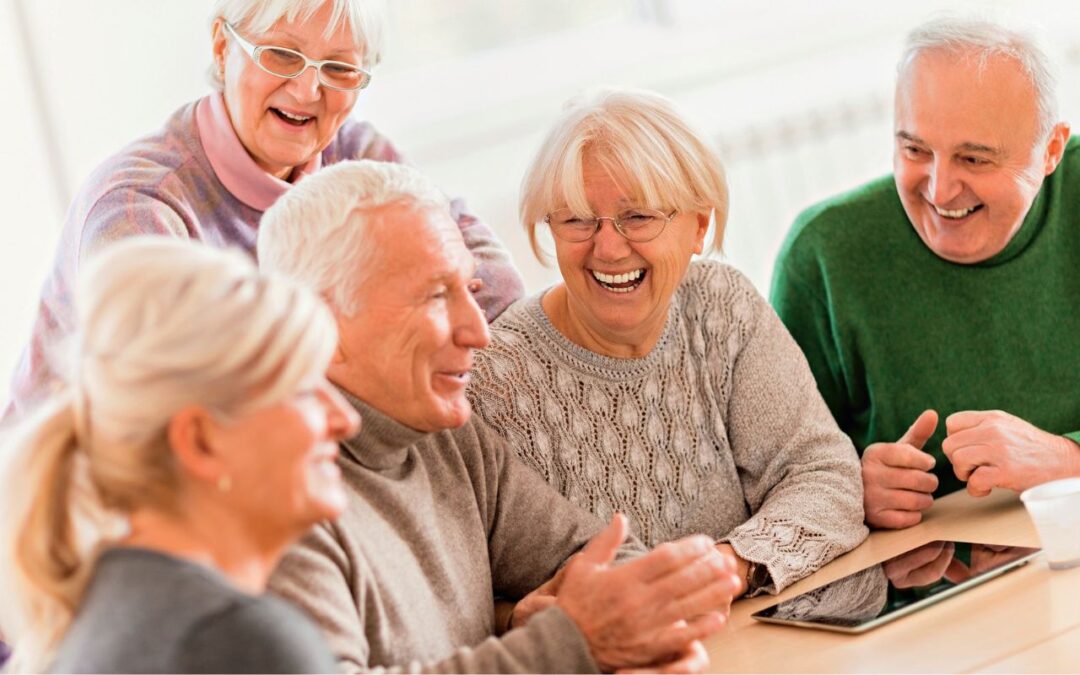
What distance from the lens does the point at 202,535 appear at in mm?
1027

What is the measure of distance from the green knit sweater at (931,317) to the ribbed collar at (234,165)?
0.96 meters

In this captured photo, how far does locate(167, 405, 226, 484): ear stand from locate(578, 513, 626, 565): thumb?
50 centimetres

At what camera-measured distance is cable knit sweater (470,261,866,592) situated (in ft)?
6.15

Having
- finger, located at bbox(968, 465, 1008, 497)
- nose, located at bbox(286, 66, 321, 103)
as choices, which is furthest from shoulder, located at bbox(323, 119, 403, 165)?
finger, located at bbox(968, 465, 1008, 497)

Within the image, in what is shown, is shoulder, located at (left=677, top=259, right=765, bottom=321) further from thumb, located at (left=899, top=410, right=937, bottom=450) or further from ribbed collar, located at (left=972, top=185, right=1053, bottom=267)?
ribbed collar, located at (left=972, top=185, right=1053, bottom=267)

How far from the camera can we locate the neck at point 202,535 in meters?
1.02

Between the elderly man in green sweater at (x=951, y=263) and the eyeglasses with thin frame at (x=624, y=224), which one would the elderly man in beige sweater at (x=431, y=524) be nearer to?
the eyeglasses with thin frame at (x=624, y=224)

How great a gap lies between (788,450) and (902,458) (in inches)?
7.1

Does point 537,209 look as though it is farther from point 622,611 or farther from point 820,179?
point 820,179

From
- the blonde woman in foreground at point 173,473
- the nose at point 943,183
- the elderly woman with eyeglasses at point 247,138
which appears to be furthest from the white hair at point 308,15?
the blonde woman in foreground at point 173,473

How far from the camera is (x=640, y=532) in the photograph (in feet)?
6.22

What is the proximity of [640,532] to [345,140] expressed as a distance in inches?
37.7

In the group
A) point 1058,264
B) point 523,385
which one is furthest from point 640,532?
point 1058,264

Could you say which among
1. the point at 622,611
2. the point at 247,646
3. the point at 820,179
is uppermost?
the point at 247,646
